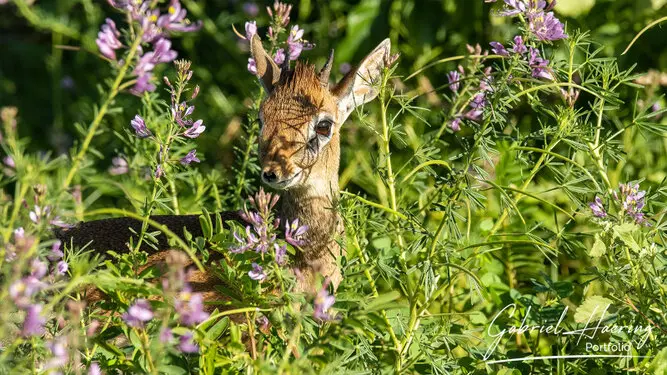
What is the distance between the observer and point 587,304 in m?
3.18

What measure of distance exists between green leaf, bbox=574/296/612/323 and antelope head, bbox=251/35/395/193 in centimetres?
104

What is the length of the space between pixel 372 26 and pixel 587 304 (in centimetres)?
284

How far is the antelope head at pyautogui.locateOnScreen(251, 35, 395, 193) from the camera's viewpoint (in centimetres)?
352

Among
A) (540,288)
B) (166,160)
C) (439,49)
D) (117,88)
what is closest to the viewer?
(117,88)

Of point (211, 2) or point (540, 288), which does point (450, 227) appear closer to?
point (540, 288)

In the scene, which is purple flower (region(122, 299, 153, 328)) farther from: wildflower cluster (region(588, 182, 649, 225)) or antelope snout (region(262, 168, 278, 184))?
wildflower cluster (region(588, 182, 649, 225))

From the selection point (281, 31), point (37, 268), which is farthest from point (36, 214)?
point (281, 31)

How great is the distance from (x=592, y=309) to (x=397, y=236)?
2.24ft

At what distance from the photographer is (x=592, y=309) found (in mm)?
→ 3162

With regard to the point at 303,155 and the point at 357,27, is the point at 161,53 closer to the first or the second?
the point at 303,155

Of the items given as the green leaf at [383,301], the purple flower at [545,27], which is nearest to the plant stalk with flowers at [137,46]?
the green leaf at [383,301]

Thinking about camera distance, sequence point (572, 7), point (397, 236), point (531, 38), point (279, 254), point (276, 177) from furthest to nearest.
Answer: point (572, 7)
point (276, 177)
point (397, 236)
point (531, 38)
point (279, 254)

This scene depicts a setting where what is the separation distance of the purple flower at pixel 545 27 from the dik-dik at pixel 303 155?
1.99 ft

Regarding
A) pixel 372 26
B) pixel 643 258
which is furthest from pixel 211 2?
pixel 643 258
